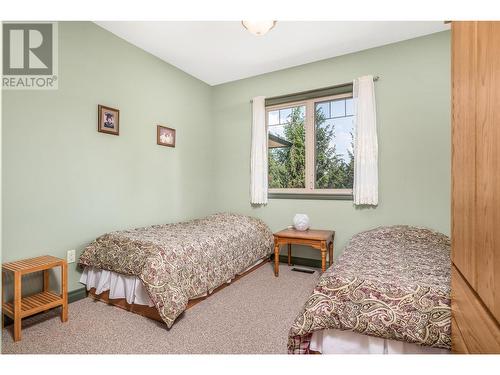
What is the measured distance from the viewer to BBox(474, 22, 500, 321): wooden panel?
1.94ft

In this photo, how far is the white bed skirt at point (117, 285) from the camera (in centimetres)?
203

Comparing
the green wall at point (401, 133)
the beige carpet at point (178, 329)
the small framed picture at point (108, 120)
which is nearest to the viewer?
the beige carpet at point (178, 329)

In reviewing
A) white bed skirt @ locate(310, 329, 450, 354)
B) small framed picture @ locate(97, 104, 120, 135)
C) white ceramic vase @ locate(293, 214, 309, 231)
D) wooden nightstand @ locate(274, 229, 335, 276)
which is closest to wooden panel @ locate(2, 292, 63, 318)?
small framed picture @ locate(97, 104, 120, 135)

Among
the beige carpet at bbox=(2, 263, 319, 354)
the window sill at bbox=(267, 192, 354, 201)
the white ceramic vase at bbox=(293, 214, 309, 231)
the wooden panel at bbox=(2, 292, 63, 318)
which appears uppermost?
the window sill at bbox=(267, 192, 354, 201)

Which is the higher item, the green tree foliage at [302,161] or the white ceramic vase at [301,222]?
the green tree foliage at [302,161]

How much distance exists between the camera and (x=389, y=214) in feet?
9.47

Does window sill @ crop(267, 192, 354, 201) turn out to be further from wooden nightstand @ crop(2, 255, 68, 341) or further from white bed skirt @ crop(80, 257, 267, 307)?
wooden nightstand @ crop(2, 255, 68, 341)

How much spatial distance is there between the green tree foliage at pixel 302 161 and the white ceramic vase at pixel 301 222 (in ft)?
1.59

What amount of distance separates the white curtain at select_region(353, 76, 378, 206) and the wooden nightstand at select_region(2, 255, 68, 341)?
2.93 metres

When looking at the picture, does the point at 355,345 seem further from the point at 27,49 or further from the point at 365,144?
the point at 27,49

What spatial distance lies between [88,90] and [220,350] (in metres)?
2.51

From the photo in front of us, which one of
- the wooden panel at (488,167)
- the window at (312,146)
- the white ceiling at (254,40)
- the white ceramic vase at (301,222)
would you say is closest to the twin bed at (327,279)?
the white ceramic vase at (301,222)

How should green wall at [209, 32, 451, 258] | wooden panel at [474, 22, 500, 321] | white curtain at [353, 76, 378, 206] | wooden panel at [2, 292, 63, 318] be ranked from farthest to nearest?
white curtain at [353, 76, 378, 206] < green wall at [209, 32, 451, 258] < wooden panel at [2, 292, 63, 318] < wooden panel at [474, 22, 500, 321]

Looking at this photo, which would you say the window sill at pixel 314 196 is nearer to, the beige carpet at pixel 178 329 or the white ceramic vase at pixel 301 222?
the white ceramic vase at pixel 301 222
